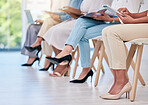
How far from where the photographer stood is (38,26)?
4.19 metres

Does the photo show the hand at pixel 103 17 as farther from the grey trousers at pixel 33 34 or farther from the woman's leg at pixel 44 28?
the grey trousers at pixel 33 34

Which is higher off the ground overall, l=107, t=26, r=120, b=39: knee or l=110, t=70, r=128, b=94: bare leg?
l=107, t=26, r=120, b=39: knee

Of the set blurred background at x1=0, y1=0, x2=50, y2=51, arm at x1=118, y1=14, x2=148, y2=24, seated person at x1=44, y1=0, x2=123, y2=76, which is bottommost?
blurred background at x1=0, y1=0, x2=50, y2=51

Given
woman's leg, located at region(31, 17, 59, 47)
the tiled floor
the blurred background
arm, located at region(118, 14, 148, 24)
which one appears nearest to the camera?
Result: the tiled floor

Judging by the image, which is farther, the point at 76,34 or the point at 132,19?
the point at 76,34

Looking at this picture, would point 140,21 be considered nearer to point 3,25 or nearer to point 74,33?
point 74,33

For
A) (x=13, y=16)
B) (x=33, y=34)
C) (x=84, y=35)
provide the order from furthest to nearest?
(x=13, y=16) → (x=33, y=34) → (x=84, y=35)

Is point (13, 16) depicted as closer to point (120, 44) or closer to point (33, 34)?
point (33, 34)

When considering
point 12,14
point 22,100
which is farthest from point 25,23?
point 22,100

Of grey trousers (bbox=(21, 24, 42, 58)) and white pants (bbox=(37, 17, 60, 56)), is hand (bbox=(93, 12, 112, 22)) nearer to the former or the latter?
white pants (bbox=(37, 17, 60, 56))

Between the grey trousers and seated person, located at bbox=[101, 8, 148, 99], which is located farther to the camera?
the grey trousers

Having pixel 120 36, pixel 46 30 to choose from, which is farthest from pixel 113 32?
pixel 46 30

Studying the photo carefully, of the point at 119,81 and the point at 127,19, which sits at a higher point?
the point at 127,19

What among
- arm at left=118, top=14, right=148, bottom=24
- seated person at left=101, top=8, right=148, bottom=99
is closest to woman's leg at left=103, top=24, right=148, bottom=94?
seated person at left=101, top=8, right=148, bottom=99
